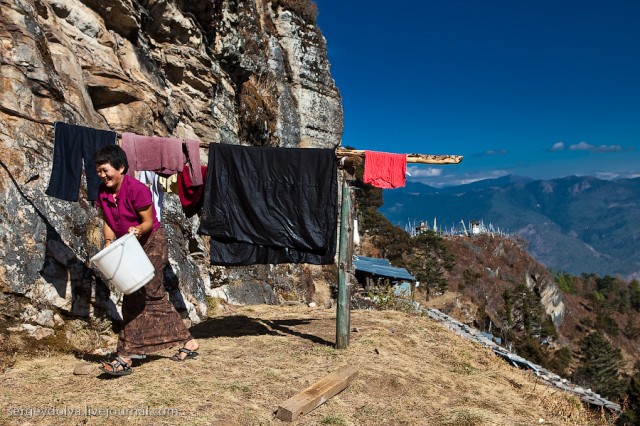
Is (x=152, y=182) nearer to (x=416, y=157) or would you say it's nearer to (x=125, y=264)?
(x=125, y=264)

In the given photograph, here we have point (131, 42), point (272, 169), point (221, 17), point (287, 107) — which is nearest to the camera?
point (272, 169)

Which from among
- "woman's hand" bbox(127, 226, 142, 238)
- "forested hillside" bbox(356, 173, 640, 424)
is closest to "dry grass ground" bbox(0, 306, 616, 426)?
"woman's hand" bbox(127, 226, 142, 238)

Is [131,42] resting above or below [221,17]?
below

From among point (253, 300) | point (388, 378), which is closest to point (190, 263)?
point (253, 300)

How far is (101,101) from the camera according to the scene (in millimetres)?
9852

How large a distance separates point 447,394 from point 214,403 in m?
3.02

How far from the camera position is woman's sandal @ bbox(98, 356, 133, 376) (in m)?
4.93

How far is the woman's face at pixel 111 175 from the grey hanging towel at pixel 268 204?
212 cm

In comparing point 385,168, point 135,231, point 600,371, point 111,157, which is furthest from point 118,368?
point 600,371

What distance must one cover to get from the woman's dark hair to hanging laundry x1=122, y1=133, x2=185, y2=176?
1815mm

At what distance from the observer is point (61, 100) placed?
7.37m

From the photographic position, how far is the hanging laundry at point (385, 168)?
694cm

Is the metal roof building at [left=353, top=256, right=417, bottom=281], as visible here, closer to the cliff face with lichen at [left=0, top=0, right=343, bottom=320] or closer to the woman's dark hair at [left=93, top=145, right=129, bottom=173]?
the cliff face with lichen at [left=0, top=0, right=343, bottom=320]

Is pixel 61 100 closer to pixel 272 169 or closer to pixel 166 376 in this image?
pixel 272 169
